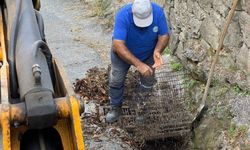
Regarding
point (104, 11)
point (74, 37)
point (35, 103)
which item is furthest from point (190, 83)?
point (104, 11)

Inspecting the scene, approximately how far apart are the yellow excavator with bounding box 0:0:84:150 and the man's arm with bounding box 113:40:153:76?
181 centimetres

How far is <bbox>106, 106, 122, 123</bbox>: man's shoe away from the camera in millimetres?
5816

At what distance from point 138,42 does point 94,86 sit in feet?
4.79

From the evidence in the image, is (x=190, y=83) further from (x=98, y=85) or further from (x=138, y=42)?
(x=98, y=85)

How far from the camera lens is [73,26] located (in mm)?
9664

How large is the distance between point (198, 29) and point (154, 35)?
1120 mm

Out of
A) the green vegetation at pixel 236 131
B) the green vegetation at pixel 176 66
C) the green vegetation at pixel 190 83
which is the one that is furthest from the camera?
the green vegetation at pixel 176 66

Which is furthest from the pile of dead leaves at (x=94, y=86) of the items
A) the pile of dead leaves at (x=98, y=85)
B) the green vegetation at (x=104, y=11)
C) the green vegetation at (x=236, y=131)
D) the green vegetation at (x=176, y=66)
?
the green vegetation at (x=104, y=11)

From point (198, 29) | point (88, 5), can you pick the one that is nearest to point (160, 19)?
point (198, 29)

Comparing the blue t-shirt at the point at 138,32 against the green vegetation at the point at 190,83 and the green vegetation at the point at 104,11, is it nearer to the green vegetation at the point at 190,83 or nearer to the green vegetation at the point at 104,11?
the green vegetation at the point at 190,83

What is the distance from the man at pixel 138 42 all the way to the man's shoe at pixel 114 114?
86 mm

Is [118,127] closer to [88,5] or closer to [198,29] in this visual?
[198,29]

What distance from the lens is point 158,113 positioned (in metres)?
5.42

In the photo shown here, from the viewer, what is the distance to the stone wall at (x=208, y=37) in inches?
203
